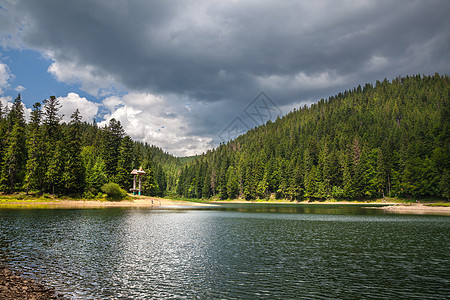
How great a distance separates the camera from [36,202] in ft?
251

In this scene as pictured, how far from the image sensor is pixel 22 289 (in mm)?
13094

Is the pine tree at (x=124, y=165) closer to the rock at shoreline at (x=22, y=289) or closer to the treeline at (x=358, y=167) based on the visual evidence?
the treeline at (x=358, y=167)

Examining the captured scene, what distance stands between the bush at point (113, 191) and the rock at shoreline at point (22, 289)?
78334 mm

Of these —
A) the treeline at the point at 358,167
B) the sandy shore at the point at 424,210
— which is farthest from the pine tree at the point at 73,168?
the treeline at the point at 358,167

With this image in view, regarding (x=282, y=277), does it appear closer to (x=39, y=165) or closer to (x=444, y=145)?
(x=39, y=165)

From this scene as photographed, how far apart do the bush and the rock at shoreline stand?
7833 centimetres

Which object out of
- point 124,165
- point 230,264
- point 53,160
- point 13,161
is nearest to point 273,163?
point 124,165

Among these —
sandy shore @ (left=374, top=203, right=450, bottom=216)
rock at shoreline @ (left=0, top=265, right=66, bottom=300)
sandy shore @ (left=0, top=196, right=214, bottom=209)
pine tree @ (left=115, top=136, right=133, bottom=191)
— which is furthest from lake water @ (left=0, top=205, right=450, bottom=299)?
pine tree @ (left=115, top=136, right=133, bottom=191)

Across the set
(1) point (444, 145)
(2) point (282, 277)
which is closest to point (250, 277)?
(2) point (282, 277)

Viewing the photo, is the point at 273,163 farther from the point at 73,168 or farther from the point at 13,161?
the point at 13,161

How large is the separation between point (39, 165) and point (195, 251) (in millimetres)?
74845

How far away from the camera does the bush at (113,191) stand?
89.4 metres

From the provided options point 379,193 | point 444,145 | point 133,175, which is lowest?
point 379,193

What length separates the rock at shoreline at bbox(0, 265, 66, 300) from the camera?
40.0 feet
